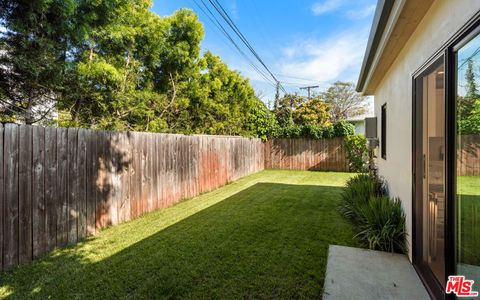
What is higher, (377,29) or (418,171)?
(377,29)

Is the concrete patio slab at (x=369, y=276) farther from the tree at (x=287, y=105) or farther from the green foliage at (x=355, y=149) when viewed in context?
Result: the tree at (x=287, y=105)

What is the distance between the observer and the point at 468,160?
5.34 ft

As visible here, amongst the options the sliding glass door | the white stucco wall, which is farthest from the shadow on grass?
the white stucco wall

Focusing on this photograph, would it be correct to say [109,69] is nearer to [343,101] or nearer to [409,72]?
[409,72]

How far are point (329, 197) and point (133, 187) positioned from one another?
180 inches

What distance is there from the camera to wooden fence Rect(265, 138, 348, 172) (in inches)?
445

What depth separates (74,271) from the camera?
2.69m

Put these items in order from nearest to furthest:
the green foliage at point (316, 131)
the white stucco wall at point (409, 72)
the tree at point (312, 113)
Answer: the white stucco wall at point (409, 72)
the green foliage at point (316, 131)
the tree at point (312, 113)

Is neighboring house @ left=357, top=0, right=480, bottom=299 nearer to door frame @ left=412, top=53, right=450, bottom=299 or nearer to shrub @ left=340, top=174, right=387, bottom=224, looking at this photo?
door frame @ left=412, top=53, right=450, bottom=299

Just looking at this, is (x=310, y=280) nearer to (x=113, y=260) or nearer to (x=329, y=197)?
(x=113, y=260)

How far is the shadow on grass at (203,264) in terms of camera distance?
7.66 ft

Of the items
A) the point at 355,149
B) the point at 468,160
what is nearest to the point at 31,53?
the point at 468,160

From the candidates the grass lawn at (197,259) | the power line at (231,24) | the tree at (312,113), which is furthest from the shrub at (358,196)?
the tree at (312,113)

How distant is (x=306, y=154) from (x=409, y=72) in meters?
9.11
